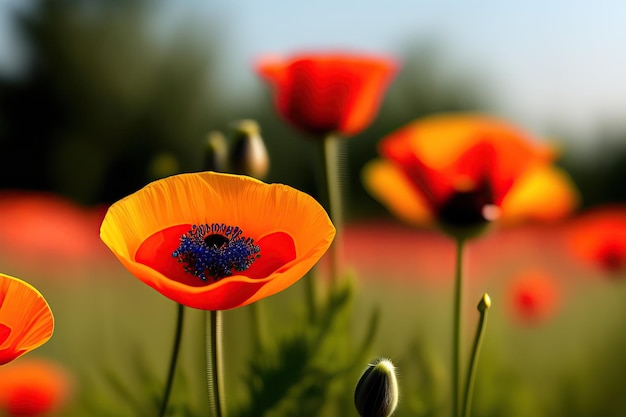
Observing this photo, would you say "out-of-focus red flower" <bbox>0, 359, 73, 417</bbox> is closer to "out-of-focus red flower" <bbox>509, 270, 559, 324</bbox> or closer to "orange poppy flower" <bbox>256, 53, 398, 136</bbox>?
"orange poppy flower" <bbox>256, 53, 398, 136</bbox>

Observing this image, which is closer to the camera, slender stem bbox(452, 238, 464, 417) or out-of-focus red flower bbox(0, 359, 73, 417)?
slender stem bbox(452, 238, 464, 417)

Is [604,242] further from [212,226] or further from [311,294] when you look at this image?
[212,226]


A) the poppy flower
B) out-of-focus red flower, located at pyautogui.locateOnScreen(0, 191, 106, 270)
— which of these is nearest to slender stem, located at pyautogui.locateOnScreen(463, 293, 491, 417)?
the poppy flower

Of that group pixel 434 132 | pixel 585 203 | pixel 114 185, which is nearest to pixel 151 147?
pixel 114 185

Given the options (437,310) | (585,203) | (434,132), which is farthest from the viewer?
(585,203)

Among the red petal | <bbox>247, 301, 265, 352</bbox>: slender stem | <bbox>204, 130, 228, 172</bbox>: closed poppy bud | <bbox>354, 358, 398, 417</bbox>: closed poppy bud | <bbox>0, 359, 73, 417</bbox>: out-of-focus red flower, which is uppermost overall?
<bbox>204, 130, 228, 172</bbox>: closed poppy bud

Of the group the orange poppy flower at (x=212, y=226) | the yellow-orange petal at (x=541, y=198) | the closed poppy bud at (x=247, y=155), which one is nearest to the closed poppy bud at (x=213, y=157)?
the closed poppy bud at (x=247, y=155)

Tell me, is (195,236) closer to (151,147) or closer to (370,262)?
(370,262)
